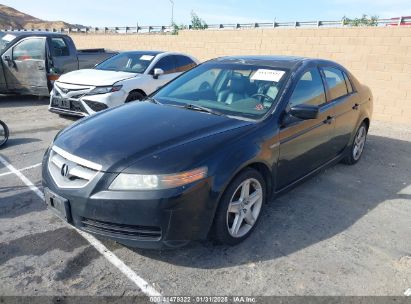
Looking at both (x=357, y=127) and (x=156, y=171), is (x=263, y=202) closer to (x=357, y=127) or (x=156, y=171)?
(x=156, y=171)

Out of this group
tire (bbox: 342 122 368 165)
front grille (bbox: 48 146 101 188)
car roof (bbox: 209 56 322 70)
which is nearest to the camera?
front grille (bbox: 48 146 101 188)

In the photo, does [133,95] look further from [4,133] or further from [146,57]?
[4,133]

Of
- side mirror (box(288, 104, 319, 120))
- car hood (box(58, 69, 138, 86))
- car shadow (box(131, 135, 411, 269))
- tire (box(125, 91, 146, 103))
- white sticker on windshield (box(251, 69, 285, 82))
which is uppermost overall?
white sticker on windshield (box(251, 69, 285, 82))

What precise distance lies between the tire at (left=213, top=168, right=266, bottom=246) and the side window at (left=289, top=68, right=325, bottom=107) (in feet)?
3.09

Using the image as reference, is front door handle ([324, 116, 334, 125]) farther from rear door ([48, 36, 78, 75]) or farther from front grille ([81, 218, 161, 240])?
rear door ([48, 36, 78, 75])

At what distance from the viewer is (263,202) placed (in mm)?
3396

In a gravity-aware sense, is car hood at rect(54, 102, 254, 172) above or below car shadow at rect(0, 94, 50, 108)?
above

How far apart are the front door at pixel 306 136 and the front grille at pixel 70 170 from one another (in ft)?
5.66

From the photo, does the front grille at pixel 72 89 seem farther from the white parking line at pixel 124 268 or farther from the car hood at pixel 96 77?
the white parking line at pixel 124 268

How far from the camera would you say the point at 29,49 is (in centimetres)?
890

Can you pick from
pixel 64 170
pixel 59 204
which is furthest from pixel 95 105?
pixel 59 204

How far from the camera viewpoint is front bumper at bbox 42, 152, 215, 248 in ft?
8.27

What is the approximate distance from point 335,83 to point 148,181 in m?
3.13

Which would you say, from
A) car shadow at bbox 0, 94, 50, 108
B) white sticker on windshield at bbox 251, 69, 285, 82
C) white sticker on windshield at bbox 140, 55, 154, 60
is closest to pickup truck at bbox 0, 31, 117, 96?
car shadow at bbox 0, 94, 50, 108
